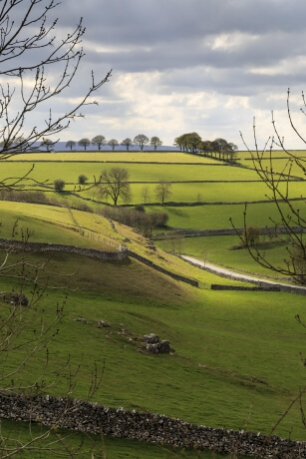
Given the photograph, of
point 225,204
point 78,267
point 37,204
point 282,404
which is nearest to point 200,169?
point 225,204

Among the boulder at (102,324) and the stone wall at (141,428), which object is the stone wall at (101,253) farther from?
the stone wall at (141,428)

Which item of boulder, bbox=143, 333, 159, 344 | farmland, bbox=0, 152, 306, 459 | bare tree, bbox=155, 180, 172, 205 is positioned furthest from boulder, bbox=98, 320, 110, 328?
bare tree, bbox=155, 180, 172, 205

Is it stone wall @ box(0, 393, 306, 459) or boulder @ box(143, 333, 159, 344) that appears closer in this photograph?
stone wall @ box(0, 393, 306, 459)

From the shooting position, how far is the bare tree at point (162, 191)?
153625 millimetres

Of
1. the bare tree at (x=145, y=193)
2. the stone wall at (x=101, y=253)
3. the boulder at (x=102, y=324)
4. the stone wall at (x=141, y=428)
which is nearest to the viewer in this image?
the stone wall at (x=141, y=428)

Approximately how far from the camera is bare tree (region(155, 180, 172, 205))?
154 metres

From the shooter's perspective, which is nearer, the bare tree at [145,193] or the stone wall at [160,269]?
the stone wall at [160,269]

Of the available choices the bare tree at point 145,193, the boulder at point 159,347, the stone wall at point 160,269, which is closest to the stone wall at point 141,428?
the boulder at point 159,347

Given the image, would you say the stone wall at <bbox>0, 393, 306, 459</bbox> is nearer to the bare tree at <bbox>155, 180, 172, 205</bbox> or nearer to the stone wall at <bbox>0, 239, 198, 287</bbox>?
the stone wall at <bbox>0, 239, 198, 287</bbox>

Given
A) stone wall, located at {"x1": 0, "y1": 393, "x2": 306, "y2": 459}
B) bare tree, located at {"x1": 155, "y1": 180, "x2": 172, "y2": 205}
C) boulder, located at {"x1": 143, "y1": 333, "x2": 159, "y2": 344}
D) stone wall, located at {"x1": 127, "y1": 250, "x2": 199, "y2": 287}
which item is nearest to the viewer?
stone wall, located at {"x1": 0, "y1": 393, "x2": 306, "y2": 459}

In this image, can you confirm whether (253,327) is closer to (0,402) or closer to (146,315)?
(146,315)

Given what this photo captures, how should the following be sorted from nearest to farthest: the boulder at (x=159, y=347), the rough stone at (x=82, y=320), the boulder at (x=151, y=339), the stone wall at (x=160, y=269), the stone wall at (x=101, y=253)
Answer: the boulder at (x=159, y=347), the boulder at (x=151, y=339), the rough stone at (x=82, y=320), the stone wall at (x=101, y=253), the stone wall at (x=160, y=269)

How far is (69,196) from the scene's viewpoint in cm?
14950

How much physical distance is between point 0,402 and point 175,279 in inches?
1922
